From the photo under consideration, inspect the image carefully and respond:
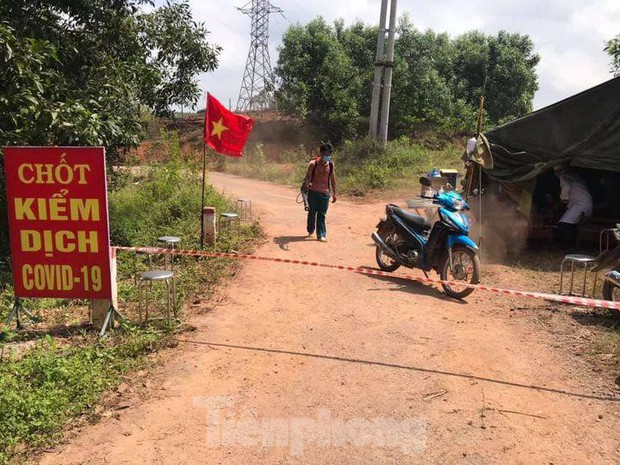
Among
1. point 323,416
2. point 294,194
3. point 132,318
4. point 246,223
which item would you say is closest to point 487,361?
point 323,416

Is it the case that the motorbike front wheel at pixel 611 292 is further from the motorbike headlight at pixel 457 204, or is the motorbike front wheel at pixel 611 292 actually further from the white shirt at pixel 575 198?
the white shirt at pixel 575 198

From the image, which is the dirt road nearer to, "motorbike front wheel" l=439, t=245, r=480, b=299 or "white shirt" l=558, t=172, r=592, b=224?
"motorbike front wheel" l=439, t=245, r=480, b=299

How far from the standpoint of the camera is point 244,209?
38.1ft

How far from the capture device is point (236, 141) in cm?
834

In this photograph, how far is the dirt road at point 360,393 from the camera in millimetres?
3264

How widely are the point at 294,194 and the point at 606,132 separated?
9.77 metres

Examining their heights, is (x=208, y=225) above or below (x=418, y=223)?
below

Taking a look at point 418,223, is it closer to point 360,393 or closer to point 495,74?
point 360,393

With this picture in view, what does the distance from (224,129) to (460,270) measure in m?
4.28

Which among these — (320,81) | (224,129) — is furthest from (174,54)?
(320,81)

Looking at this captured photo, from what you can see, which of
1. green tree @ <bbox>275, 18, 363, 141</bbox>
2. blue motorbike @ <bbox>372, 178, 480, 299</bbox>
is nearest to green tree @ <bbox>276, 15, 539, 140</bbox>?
green tree @ <bbox>275, 18, 363, 141</bbox>

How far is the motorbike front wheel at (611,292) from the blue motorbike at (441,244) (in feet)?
4.52

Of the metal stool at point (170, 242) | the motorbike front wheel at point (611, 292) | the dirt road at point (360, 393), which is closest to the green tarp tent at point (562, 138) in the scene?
the motorbike front wheel at point (611, 292)

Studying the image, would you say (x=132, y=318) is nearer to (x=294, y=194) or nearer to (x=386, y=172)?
(x=294, y=194)
